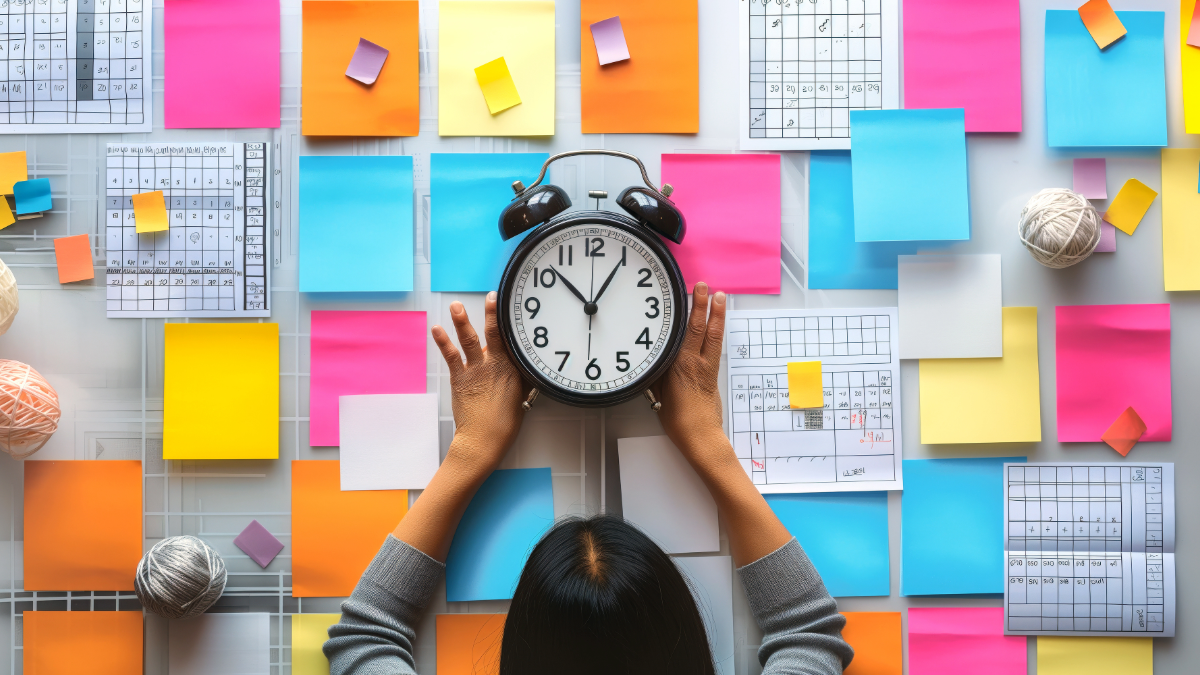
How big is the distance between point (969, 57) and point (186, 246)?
4.19 ft

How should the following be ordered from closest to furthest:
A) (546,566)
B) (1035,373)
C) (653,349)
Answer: (546,566)
(653,349)
(1035,373)

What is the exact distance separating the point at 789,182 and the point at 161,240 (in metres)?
1.00

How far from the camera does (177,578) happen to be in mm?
992

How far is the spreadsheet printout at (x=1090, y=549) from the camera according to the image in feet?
3.60

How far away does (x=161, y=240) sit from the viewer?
3.56 ft

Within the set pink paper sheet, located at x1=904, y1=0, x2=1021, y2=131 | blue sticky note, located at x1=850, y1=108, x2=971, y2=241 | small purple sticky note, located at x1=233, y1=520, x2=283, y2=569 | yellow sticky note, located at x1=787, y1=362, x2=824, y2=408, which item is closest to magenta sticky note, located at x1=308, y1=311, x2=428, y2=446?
small purple sticky note, located at x1=233, y1=520, x2=283, y2=569

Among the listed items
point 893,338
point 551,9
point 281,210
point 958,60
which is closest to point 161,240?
point 281,210

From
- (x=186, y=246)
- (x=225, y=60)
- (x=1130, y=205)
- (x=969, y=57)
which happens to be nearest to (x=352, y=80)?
(x=225, y=60)

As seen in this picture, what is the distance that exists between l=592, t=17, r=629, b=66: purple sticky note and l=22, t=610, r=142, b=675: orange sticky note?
115cm

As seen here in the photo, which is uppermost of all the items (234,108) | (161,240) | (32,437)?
(234,108)

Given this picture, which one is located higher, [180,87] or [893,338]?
[180,87]

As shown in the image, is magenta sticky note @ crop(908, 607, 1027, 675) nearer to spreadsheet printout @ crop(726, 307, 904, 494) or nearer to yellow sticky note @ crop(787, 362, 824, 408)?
spreadsheet printout @ crop(726, 307, 904, 494)

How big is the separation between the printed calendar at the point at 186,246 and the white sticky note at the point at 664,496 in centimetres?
63

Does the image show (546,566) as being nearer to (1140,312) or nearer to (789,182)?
(789,182)
